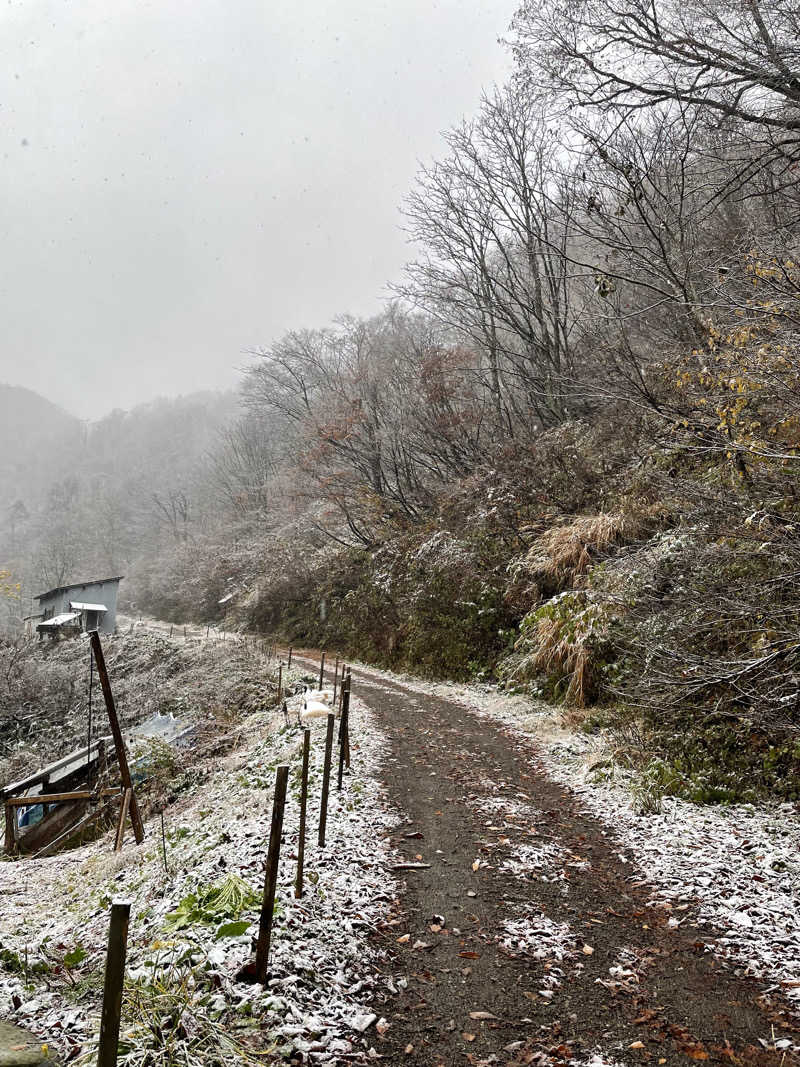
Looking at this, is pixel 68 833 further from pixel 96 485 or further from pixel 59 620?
pixel 96 485

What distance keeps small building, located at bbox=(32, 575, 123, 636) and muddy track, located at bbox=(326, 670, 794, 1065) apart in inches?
1230

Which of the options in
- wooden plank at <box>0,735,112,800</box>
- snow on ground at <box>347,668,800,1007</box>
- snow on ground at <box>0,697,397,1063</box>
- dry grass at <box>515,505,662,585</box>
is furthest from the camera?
wooden plank at <box>0,735,112,800</box>

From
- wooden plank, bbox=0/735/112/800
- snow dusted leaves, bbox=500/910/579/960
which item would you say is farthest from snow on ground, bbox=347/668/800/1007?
wooden plank, bbox=0/735/112/800

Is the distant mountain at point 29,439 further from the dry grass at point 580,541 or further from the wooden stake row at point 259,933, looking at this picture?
the wooden stake row at point 259,933

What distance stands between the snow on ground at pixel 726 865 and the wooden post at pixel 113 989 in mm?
3565

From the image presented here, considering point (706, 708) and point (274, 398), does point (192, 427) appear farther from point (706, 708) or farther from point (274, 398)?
point (706, 708)

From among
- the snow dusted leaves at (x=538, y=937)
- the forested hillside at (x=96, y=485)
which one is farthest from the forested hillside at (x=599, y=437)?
the forested hillside at (x=96, y=485)

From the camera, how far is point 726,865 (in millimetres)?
4941

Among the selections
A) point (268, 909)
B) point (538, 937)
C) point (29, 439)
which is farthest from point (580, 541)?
point (29, 439)

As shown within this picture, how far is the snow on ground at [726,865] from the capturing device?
3938mm

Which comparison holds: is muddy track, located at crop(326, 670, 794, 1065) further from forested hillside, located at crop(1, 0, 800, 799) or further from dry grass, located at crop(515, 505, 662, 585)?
dry grass, located at crop(515, 505, 662, 585)

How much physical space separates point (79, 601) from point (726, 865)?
130ft

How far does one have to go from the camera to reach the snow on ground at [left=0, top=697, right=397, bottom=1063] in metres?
3.22

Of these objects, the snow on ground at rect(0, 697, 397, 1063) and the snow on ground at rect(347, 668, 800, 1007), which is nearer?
the snow on ground at rect(0, 697, 397, 1063)
